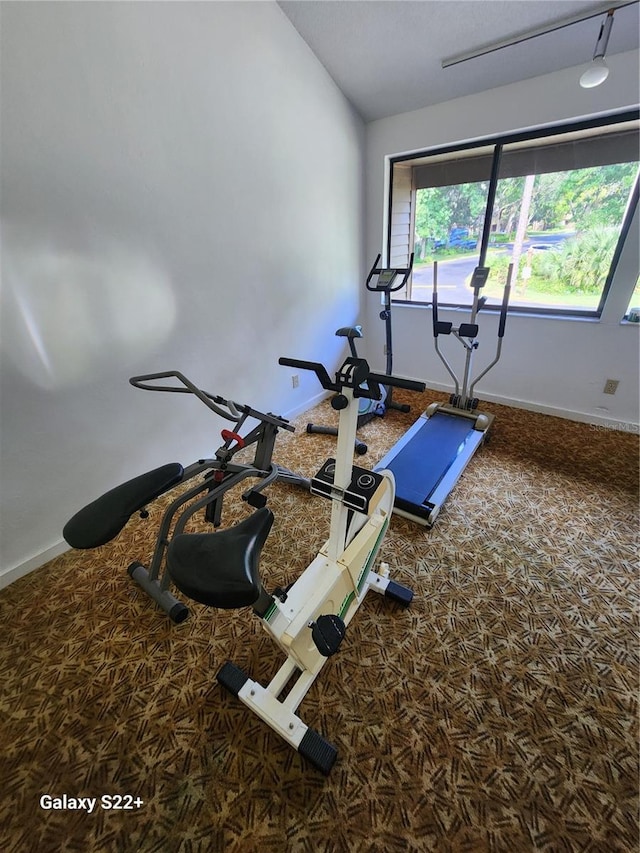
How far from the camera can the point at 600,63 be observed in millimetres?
2025

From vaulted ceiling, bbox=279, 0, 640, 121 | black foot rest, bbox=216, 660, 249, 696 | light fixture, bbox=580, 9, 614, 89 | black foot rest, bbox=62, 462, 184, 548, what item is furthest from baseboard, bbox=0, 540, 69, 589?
light fixture, bbox=580, 9, 614, 89

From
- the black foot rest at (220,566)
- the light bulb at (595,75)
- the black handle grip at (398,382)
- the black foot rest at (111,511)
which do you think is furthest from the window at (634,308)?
the black foot rest at (111,511)

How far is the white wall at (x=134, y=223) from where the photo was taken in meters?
1.54

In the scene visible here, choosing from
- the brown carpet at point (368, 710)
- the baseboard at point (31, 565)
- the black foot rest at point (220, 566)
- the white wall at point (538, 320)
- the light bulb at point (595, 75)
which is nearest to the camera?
the black foot rest at point (220, 566)

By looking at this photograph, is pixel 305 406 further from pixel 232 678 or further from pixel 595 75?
pixel 595 75

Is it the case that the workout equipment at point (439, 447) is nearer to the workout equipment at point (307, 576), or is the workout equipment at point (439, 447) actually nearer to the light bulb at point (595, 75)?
the workout equipment at point (307, 576)

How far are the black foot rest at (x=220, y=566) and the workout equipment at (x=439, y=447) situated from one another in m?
1.33

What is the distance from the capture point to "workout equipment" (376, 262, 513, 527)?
2.14 m

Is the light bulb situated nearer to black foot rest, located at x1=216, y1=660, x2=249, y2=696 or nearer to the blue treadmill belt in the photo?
the blue treadmill belt

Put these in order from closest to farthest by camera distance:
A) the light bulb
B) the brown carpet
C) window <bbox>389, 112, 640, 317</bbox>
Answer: the brown carpet
the light bulb
window <bbox>389, 112, 640, 317</bbox>

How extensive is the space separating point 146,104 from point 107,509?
2.09 metres

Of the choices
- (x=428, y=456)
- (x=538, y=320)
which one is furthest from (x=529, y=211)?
(x=428, y=456)

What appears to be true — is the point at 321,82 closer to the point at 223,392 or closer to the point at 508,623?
the point at 223,392

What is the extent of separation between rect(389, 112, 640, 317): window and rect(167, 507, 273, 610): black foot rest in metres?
2.77
